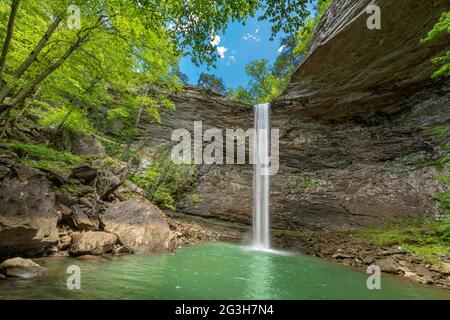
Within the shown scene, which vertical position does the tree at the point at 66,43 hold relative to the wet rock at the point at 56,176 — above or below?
above

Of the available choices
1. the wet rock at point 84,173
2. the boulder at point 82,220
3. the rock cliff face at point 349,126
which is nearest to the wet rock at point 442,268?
the rock cliff face at point 349,126

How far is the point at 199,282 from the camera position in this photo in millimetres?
6484

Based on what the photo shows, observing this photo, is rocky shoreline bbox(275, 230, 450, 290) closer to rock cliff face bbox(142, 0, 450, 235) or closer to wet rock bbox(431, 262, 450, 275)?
wet rock bbox(431, 262, 450, 275)

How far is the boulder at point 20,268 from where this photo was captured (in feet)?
17.9

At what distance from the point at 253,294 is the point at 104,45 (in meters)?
7.82

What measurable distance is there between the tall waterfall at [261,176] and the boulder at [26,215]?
37.2ft

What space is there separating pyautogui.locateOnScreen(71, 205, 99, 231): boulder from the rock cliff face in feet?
29.3

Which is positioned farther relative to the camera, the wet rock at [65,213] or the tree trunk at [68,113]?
the tree trunk at [68,113]

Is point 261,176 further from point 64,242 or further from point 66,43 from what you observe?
point 66,43

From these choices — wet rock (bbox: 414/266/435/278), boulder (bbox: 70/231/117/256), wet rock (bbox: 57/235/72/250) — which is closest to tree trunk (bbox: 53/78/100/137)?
boulder (bbox: 70/231/117/256)

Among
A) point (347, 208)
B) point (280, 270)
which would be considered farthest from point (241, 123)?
point (280, 270)

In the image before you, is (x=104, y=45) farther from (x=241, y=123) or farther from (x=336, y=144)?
(x=336, y=144)

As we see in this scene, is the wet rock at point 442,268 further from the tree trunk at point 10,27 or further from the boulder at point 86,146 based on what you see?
the boulder at point 86,146
